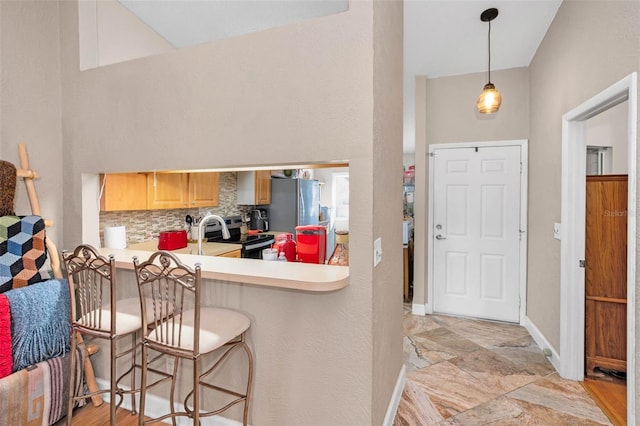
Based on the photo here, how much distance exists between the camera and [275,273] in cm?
161

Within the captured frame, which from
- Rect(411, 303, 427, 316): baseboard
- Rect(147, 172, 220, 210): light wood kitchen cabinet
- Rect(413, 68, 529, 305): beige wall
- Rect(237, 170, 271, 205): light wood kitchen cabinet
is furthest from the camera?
Rect(237, 170, 271, 205): light wood kitchen cabinet

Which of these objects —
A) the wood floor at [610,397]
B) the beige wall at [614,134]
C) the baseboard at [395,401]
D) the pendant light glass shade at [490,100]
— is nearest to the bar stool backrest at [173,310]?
the baseboard at [395,401]

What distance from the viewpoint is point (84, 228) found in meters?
2.30

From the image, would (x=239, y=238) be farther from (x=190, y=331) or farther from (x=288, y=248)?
(x=190, y=331)

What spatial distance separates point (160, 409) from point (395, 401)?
1.49m

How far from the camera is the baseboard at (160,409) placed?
6.15 feet

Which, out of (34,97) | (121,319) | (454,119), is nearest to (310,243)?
(121,319)

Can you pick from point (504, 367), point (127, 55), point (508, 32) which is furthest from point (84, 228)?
point (508, 32)

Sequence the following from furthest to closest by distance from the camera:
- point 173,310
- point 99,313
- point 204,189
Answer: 1. point 204,189
2. point 99,313
3. point 173,310

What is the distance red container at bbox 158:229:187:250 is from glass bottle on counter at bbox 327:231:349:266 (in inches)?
64.4

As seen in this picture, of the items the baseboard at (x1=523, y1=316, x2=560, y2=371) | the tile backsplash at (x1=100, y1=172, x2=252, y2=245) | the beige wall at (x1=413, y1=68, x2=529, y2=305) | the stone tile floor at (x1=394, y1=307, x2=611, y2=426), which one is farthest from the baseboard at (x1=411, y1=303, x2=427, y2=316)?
the tile backsplash at (x1=100, y1=172, x2=252, y2=245)

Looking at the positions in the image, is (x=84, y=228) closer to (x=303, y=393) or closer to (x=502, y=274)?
(x=303, y=393)

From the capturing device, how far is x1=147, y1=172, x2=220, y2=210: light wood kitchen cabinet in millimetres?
2846

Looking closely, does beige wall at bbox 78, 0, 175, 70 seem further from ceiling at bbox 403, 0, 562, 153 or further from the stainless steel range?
ceiling at bbox 403, 0, 562, 153
